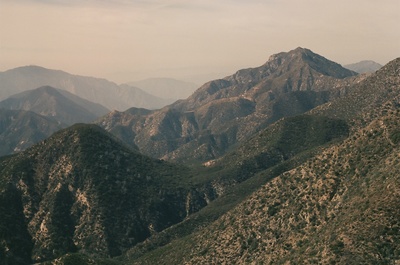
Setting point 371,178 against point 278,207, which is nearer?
point 371,178

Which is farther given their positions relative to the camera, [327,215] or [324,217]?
[324,217]

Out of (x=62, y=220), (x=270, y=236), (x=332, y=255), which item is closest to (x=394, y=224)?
(x=332, y=255)

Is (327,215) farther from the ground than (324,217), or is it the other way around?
(327,215)

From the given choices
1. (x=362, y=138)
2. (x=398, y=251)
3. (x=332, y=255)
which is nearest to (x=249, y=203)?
(x=362, y=138)

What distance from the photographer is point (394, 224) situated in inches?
3177

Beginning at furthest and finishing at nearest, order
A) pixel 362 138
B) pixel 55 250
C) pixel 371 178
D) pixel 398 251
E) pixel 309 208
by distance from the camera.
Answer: pixel 55 250 < pixel 362 138 < pixel 309 208 < pixel 371 178 < pixel 398 251

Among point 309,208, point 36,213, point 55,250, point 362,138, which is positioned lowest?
point 55,250

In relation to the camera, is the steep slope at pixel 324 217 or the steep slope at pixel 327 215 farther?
the steep slope at pixel 324 217

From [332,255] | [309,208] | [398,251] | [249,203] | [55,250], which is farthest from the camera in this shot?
[55,250]

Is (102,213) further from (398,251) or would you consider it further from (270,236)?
(398,251)

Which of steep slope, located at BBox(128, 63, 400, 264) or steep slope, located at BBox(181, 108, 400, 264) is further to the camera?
steep slope, located at BBox(128, 63, 400, 264)

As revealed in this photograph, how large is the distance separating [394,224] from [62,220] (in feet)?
506

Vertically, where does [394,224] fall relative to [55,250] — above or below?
above

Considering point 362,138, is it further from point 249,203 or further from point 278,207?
point 249,203
